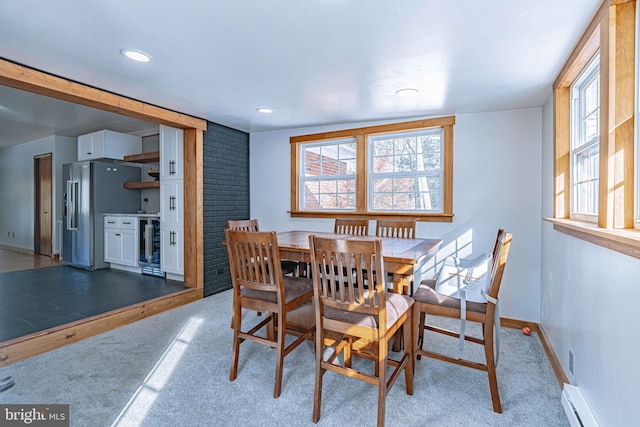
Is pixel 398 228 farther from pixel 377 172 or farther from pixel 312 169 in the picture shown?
pixel 312 169

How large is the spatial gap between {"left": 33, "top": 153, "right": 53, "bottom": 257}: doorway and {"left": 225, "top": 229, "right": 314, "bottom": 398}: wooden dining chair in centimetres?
625

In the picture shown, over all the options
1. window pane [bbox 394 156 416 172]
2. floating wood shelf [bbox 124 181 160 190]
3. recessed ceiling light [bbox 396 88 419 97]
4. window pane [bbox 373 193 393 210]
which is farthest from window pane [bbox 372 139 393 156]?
floating wood shelf [bbox 124 181 160 190]

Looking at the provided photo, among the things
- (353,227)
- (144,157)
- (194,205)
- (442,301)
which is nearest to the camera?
(442,301)

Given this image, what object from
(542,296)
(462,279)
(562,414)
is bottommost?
(562,414)

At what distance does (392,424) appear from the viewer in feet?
5.43

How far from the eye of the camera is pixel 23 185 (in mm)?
6664

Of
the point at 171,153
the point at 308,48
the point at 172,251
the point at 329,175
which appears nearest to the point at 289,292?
the point at 308,48

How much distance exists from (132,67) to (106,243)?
12.4 ft

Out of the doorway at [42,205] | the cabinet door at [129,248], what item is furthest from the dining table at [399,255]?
the doorway at [42,205]

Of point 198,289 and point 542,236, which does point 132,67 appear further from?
point 542,236

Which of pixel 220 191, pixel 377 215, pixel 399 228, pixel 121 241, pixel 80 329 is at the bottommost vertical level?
pixel 80 329

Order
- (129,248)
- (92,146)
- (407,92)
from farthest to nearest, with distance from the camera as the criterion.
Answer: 1. (92,146)
2. (129,248)
3. (407,92)

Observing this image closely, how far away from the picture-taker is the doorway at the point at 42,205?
6.19 m

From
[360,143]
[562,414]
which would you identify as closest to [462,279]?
[562,414]
